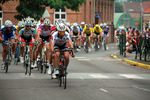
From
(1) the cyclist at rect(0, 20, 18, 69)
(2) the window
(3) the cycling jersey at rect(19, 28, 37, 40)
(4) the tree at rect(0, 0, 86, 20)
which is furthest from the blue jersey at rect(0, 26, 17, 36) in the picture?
(2) the window

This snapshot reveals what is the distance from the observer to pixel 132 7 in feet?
632

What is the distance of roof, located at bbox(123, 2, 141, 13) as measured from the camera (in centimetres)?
18960

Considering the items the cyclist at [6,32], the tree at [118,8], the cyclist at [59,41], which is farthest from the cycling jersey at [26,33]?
the tree at [118,8]

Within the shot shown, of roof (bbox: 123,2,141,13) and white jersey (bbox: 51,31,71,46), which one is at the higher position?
roof (bbox: 123,2,141,13)

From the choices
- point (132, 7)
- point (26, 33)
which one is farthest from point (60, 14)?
point (132, 7)

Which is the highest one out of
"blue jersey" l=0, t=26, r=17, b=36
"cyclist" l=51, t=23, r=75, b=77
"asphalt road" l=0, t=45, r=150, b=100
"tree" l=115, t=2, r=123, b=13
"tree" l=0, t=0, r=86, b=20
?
"tree" l=115, t=2, r=123, b=13

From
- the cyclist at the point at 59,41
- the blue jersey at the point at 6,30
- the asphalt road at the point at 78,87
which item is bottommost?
the asphalt road at the point at 78,87

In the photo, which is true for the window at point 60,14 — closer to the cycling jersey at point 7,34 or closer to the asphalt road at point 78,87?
the cycling jersey at point 7,34

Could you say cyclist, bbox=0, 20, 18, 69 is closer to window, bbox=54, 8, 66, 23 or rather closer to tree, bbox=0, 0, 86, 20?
tree, bbox=0, 0, 86, 20

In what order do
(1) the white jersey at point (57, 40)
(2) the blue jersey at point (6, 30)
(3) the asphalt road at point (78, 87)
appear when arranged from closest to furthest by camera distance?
(3) the asphalt road at point (78, 87), (1) the white jersey at point (57, 40), (2) the blue jersey at point (6, 30)

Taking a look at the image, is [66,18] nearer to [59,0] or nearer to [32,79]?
[59,0]

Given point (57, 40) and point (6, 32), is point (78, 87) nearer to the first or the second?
point (57, 40)

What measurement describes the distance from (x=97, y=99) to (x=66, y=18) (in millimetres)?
45011

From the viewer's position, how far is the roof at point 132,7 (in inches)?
7465
